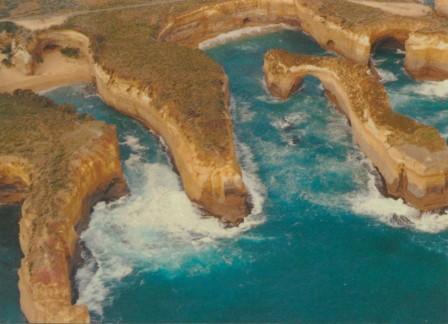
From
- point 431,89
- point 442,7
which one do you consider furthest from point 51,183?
point 442,7

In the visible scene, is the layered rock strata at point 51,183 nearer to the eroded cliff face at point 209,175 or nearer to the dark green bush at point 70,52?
the eroded cliff face at point 209,175

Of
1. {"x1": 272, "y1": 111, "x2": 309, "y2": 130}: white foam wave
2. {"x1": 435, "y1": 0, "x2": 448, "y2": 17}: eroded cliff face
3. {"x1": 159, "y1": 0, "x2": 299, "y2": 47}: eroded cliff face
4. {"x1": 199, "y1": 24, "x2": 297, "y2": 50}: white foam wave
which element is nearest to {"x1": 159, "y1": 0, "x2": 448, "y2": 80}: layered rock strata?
{"x1": 159, "y1": 0, "x2": 299, "y2": 47}: eroded cliff face

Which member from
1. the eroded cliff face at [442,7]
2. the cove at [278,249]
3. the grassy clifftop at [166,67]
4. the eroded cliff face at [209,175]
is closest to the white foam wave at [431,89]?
the cove at [278,249]

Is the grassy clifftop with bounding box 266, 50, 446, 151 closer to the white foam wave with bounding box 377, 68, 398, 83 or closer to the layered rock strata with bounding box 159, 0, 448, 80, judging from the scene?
the white foam wave with bounding box 377, 68, 398, 83

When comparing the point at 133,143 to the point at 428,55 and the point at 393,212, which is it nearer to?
the point at 393,212

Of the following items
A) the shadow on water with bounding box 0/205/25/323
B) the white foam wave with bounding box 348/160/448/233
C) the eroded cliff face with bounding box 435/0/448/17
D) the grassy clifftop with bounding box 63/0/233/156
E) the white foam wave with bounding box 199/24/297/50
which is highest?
the eroded cliff face with bounding box 435/0/448/17

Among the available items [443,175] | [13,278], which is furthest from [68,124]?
[443,175]
